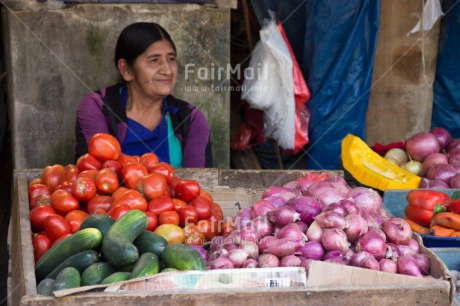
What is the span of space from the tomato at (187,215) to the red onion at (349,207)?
65cm

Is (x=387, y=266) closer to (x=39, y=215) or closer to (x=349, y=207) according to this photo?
(x=349, y=207)

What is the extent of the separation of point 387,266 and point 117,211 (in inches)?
40.2

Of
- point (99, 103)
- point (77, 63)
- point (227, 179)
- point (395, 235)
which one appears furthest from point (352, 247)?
point (77, 63)

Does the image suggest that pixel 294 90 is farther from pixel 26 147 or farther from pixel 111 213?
pixel 111 213

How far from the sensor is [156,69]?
4207 mm

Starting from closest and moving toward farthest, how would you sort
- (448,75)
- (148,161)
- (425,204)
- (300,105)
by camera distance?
(148,161)
(425,204)
(300,105)
(448,75)

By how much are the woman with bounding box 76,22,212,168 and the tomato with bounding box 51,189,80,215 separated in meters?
1.22

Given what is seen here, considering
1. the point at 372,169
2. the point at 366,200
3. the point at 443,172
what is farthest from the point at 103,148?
the point at 443,172

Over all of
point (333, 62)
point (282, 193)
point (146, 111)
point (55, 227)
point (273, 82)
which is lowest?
point (55, 227)

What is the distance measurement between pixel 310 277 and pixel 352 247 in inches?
12.6

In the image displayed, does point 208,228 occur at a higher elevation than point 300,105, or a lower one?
lower

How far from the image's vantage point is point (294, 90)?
5.10 meters

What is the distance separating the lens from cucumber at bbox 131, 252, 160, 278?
2.13 m

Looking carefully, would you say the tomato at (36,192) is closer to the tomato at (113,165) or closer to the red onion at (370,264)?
the tomato at (113,165)
